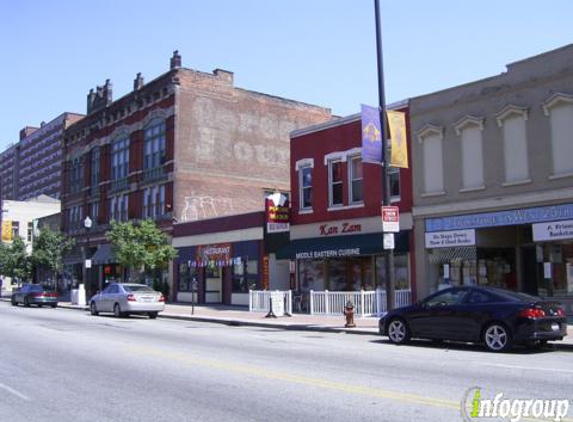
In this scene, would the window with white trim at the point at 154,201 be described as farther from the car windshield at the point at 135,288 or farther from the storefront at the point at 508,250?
the storefront at the point at 508,250

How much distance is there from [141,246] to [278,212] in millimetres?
10517

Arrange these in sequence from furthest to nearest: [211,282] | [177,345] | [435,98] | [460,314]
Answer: [211,282], [435,98], [177,345], [460,314]

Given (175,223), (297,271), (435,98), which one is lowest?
(297,271)

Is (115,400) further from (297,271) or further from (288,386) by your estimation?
(297,271)

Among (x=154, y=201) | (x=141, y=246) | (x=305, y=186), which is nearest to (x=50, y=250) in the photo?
(x=154, y=201)

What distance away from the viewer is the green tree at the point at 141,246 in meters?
36.0

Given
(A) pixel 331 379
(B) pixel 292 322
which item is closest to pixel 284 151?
(B) pixel 292 322

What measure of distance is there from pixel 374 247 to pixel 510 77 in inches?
315

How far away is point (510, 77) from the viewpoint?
70.0 ft

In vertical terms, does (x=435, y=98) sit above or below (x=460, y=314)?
above

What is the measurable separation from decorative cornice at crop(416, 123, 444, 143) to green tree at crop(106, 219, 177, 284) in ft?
60.7

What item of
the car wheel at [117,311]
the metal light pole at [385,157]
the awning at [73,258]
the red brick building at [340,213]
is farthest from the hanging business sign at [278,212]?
the awning at [73,258]

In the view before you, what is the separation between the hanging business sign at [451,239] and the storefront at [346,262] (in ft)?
3.73

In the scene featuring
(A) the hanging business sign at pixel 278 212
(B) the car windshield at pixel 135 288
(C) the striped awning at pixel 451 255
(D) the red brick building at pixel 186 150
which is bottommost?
(B) the car windshield at pixel 135 288
